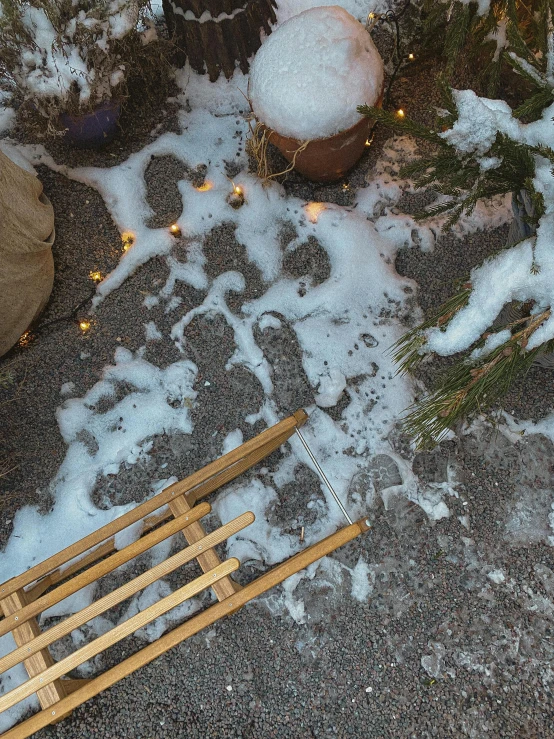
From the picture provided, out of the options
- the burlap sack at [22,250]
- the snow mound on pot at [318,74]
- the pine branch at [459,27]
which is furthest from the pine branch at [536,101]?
the burlap sack at [22,250]

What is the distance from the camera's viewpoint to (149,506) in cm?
176

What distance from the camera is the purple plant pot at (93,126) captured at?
2.19 meters

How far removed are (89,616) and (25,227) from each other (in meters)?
1.35

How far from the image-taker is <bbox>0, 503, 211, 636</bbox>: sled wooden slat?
1.66 meters

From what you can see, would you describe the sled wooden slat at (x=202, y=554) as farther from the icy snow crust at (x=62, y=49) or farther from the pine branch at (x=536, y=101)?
the icy snow crust at (x=62, y=49)

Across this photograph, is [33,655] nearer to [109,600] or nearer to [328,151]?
[109,600]

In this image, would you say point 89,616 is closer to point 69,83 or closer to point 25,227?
point 25,227

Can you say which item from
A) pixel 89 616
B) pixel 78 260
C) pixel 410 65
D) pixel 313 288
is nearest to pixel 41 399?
pixel 78 260

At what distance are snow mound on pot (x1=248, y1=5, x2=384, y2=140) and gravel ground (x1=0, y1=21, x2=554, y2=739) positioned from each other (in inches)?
23.2

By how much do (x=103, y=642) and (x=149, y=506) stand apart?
1.31 feet

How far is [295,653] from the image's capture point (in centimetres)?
189

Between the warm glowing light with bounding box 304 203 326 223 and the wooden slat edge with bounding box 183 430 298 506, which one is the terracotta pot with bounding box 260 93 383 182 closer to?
the warm glowing light with bounding box 304 203 326 223

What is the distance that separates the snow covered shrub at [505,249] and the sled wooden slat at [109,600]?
67cm

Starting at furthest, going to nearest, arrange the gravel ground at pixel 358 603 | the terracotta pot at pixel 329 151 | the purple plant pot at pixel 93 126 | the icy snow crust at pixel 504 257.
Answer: the purple plant pot at pixel 93 126, the terracotta pot at pixel 329 151, the gravel ground at pixel 358 603, the icy snow crust at pixel 504 257
